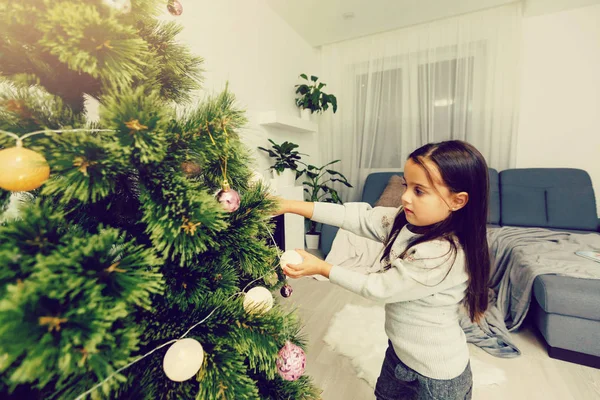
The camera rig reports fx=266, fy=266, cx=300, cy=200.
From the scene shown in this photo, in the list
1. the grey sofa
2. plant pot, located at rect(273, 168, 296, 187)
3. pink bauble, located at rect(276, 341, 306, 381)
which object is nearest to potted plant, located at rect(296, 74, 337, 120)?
plant pot, located at rect(273, 168, 296, 187)

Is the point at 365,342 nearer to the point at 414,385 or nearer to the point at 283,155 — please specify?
the point at 414,385

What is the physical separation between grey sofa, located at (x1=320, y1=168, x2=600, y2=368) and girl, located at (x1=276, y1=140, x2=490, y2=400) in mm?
841

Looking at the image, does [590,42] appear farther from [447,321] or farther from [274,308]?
[274,308]

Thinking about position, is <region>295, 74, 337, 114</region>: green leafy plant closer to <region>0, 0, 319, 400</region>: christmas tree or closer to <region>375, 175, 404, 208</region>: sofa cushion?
<region>375, 175, 404, 208</region>: sofa cushion

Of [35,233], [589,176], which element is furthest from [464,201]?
[589,176]

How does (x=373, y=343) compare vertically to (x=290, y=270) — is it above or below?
below

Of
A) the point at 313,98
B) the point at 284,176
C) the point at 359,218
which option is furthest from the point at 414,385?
the point at 313,98

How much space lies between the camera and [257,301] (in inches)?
16.3

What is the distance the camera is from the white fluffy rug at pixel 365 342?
123cm

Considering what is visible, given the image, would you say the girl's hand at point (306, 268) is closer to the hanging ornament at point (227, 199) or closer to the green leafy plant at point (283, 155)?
the hanging ornament at point (227, 199)

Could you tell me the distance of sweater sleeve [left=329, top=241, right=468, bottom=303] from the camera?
69 cm

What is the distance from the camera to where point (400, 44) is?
3.04 m

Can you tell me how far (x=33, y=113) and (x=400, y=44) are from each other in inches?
139

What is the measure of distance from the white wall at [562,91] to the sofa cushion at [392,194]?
1393 millimetres
